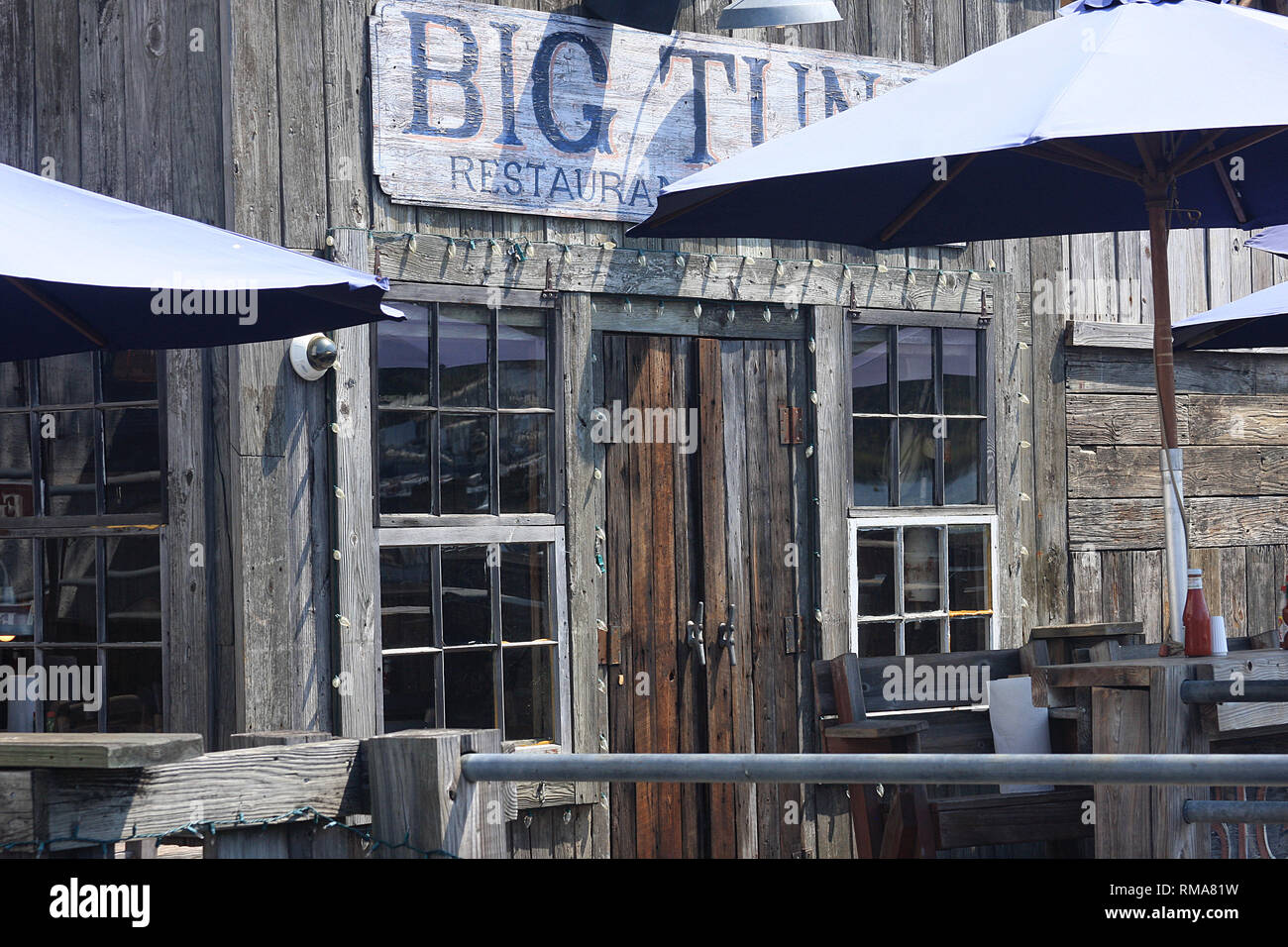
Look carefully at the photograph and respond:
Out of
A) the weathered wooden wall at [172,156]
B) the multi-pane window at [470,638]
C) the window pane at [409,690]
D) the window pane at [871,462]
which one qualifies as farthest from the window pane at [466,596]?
the window pane at [871,462]

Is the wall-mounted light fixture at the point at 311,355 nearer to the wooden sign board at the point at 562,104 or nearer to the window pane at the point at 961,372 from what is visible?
the wooden sign board at the point at 562,104

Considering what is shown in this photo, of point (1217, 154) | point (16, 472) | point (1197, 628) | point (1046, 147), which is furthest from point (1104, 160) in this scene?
point (16, 472)

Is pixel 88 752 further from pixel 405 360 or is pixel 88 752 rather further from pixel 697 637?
pixel 697 637

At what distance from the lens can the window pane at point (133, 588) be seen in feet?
17.1

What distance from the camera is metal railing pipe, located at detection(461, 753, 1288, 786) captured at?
2309 mm

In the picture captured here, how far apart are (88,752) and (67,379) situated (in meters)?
3.39

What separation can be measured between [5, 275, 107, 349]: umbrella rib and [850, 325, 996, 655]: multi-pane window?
3270 millimetres

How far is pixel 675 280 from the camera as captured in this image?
5.98 m

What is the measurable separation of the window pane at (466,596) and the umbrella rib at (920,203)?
1902 millimetres

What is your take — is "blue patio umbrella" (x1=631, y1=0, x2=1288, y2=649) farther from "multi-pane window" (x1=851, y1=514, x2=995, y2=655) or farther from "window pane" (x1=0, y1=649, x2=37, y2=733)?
"window pane" (x1=0, y1=649, x2=37, y2=733)

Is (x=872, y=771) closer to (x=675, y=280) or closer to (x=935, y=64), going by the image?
(x=675, y=280)

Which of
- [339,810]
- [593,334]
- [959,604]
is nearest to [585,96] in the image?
[593,334]

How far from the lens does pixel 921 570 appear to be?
21.7ft
